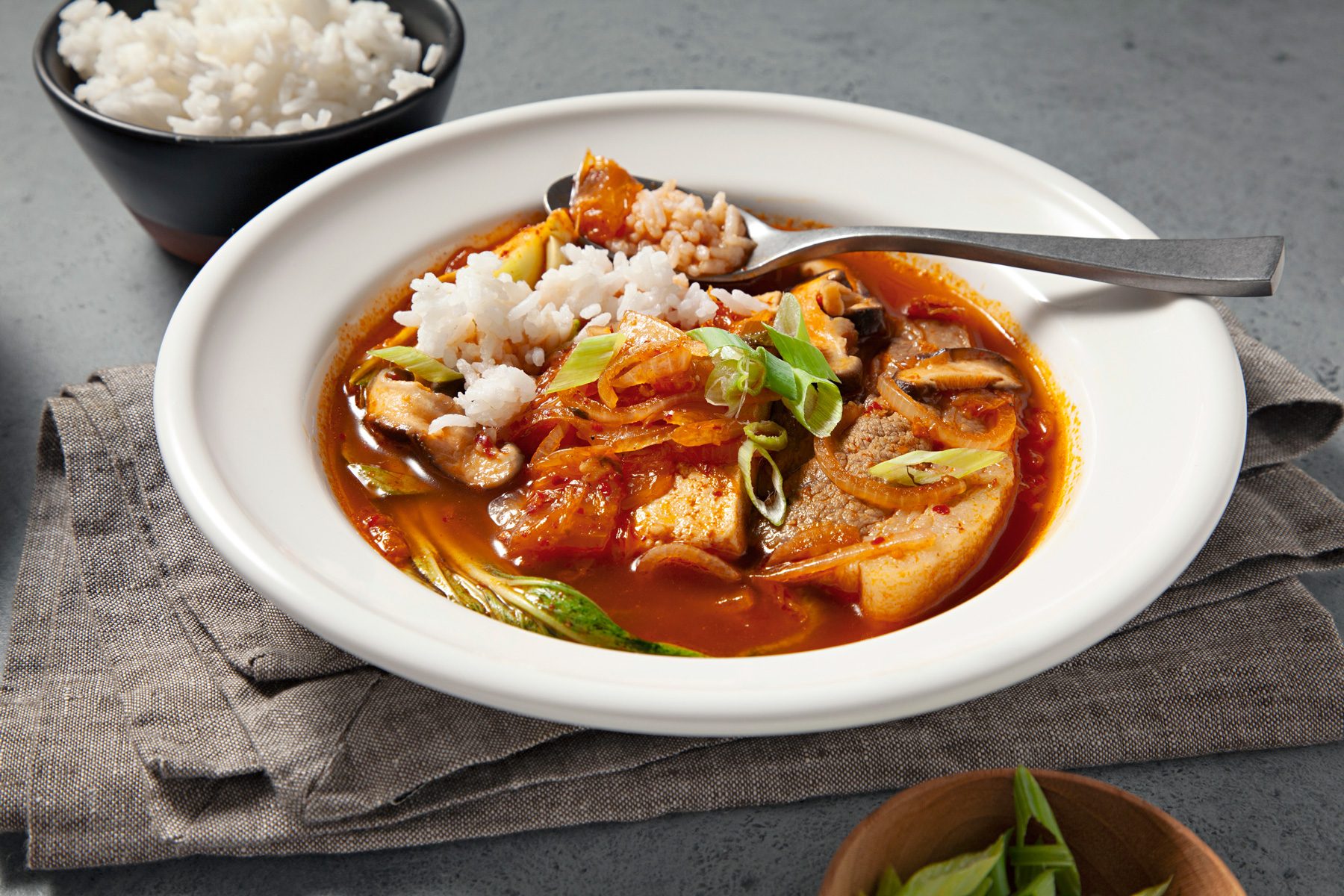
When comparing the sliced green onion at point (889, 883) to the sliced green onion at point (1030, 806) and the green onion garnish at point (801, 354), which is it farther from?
the green onion garnish at point (801, 354)

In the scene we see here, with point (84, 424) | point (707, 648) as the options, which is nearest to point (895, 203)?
point (707, 648)

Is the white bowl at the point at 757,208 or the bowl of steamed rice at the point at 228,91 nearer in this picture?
the white bowl at the point at 757,208

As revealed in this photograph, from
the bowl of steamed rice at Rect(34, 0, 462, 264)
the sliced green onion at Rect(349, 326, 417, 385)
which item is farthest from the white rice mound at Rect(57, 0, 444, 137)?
the sliced green onion at Rect(349, 326, 417, 385)

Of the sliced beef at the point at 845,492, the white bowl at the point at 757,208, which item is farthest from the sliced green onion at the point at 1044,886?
the sliced beef at the point at 845,492

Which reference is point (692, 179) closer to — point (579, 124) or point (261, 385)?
point (579, 124)

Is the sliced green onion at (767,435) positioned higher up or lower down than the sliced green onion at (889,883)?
higher up

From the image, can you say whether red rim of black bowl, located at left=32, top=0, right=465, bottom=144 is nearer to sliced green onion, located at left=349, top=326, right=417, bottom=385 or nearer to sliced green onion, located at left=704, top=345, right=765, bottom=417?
sliced green onion, located at left=349, top=326, right=417, bottom=385
